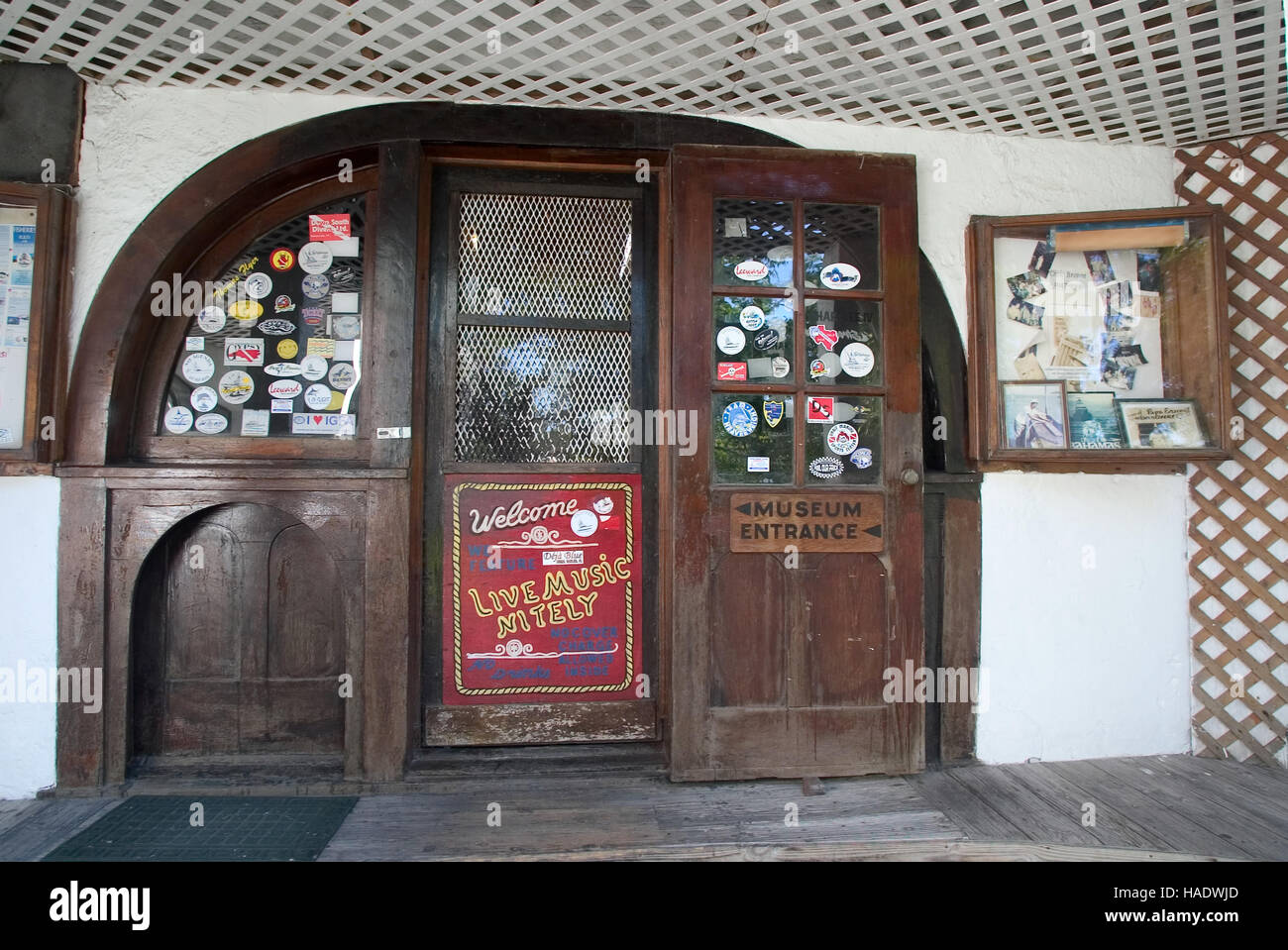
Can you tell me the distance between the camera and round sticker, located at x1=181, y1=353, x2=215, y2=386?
3.03 metres

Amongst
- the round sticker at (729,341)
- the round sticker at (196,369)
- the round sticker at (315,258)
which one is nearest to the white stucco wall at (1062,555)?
the round sticker at (315,258)

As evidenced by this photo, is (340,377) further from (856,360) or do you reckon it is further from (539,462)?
(856,360)

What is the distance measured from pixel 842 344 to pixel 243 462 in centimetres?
252

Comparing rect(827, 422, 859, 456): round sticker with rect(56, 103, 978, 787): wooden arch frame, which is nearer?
rect(56, 103, 978, 787): wooden arch frame

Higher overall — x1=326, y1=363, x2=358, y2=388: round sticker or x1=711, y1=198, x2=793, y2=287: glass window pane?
x1=711, y1=198, x2=793, y2=287: glass window pane

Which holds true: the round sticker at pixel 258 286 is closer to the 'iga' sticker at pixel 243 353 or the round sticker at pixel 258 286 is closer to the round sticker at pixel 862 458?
the 'iga' sticker at pixel 243 353

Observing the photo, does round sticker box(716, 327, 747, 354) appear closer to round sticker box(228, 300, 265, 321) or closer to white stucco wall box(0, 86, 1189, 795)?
white stucco wall box(0, 86, 1189, 795)

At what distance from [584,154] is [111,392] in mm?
2097

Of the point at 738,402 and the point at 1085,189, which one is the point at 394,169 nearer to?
the point at 738,402

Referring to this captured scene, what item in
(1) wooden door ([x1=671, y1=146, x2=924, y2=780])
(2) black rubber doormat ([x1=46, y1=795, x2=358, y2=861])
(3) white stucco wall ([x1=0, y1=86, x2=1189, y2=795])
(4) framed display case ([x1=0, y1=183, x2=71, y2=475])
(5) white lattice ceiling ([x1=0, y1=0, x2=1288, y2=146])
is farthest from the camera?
(3) white stucco wall ([x1=0, y1=86, x2=1189, y2=795])

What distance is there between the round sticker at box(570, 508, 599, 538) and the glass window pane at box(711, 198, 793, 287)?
3.65 ft

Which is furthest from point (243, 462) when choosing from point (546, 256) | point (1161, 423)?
point (1161, 423)

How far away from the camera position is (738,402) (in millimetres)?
2961

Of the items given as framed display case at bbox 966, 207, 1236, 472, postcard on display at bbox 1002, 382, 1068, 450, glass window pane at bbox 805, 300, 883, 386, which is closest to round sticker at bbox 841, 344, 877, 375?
glass window pane at bbox 805, 300, 883, 386
